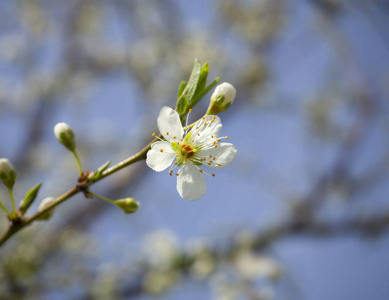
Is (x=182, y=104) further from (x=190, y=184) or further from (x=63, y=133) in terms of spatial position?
(x=63, y=133)

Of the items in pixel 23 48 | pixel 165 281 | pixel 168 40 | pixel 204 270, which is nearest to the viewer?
pixel 204 270

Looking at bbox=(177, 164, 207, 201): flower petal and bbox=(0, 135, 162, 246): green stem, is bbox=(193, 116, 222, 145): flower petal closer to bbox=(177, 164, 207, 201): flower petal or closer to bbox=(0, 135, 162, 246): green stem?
bbox=(177, 164, 207, 201): flower petal

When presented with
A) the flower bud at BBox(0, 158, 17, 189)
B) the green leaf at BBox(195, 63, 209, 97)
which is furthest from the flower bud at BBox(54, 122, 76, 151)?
the green leaf at BBox(195, 63, 209, 97)

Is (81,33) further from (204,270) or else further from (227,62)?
(204,270)

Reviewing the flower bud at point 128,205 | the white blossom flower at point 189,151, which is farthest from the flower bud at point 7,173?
the white blossom flower at point 189,151

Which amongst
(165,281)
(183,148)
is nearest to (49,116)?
(165,281)

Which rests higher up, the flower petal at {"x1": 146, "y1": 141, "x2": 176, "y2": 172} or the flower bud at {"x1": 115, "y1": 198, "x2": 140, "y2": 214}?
the flower petal at {"x1": 146, "y1": 141, "x2": 176, "y2": 172}
